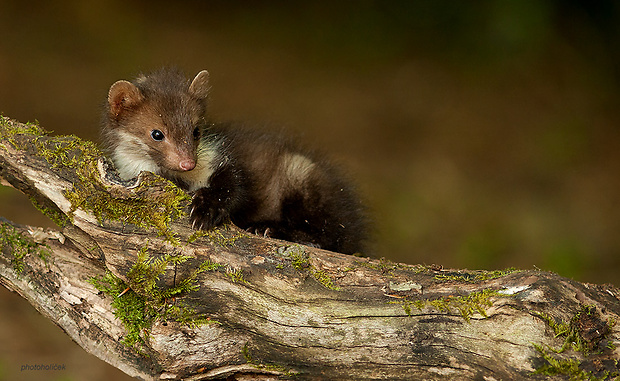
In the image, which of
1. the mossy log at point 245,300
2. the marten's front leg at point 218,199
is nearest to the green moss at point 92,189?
the mossy log at point 245,300

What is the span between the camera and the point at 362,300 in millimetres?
3248

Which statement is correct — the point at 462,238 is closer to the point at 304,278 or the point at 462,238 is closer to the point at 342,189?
the point at 342,189

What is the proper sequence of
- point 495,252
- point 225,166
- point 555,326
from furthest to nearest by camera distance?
point 495,252 → point 225,166 → point 555,326

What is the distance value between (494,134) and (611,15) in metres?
2.77

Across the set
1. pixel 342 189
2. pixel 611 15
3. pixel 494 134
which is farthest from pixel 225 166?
pixel 611 15

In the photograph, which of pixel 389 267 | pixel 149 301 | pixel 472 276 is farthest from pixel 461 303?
pixel 149 301

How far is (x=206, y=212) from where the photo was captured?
3518 mm

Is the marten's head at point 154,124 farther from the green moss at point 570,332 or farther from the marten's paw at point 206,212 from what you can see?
the green moss at point 570,332

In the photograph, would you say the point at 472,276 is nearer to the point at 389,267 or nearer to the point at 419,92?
the point at 389,267

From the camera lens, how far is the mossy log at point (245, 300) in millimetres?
2963

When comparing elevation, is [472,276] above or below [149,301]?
above

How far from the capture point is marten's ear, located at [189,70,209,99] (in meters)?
4.29

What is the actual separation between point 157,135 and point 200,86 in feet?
1.68

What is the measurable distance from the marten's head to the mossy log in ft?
2.07
